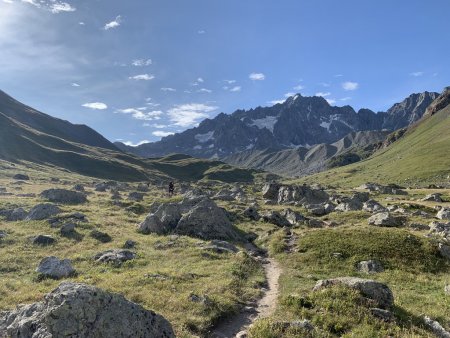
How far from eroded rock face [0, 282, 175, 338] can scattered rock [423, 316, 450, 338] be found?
12.4 metres

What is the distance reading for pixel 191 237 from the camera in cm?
4469

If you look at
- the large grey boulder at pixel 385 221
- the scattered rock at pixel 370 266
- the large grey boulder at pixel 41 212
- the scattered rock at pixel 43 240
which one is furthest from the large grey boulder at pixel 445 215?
the large grey boulder at pixel 41 212

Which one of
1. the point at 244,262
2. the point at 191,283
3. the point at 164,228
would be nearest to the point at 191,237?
the point at 164,228

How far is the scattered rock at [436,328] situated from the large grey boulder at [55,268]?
21698mm

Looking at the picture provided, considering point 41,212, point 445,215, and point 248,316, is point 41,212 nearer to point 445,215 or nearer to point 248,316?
point 248,316

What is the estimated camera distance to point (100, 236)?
41250 mm

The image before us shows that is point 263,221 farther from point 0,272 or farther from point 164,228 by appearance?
point 0,272

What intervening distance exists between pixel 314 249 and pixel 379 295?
1616 centimetres

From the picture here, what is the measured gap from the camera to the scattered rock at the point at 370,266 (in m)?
32.8

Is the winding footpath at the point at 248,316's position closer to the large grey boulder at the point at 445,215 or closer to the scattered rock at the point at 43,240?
the scattered rock at the point at 43,240

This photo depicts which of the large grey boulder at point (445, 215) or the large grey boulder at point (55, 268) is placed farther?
the large grey boulder at point (445, 215)

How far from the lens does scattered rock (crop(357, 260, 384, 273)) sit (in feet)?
108

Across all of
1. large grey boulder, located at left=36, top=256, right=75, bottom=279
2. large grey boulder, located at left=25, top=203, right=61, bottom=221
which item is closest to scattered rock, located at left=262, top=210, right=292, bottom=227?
large grey boulder, located at left=25, top=203, right=61, bottom=221

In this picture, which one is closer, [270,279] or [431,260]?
[270,279]
